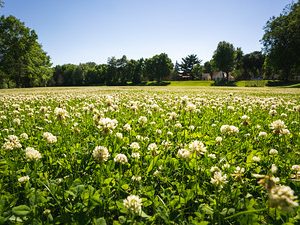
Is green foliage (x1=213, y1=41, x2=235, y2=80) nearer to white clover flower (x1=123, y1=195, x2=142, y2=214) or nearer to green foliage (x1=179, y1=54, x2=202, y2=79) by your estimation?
green foliage (x1=179, y1=54, x2=202, y2=79)

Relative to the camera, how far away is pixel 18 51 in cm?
5191

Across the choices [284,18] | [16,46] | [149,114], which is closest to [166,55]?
[284,18]

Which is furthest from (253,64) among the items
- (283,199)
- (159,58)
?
(283,199)

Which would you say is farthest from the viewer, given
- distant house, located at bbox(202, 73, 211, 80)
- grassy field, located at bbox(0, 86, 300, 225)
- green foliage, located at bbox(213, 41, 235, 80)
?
distant house, located at bbox(202, 73, 211, 80)

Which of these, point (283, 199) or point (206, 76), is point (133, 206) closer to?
Answer: point (283, 199)

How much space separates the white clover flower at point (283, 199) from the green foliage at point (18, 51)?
5610 centimetres

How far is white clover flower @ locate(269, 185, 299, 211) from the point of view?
1368mm

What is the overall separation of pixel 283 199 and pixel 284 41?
57.2 metres

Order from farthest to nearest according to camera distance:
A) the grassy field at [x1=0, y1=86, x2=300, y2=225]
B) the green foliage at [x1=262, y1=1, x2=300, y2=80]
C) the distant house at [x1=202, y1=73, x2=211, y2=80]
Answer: the distant house at [x1=202, y1=73, x2=211, y2=80], the green foliage at [x1=262, y1=1, x2=300, y2=80], the grassy field at [x1=0, y1=86, x2=300, y2=225]

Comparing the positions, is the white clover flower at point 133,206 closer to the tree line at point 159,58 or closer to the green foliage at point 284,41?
the tree line at point 159,58

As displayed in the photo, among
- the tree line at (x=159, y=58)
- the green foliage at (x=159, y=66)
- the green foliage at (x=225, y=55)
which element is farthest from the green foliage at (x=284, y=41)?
the green foliage at (x=159, y=66)

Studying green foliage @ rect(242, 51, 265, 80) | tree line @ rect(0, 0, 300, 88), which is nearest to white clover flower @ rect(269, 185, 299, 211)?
tree line @ rect(0, 0, 300, 88)

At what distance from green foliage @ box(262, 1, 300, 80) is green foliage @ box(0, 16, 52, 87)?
46320 millimetres

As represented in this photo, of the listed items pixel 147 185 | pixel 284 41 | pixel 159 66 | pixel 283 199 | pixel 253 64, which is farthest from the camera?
pixel 253 64
